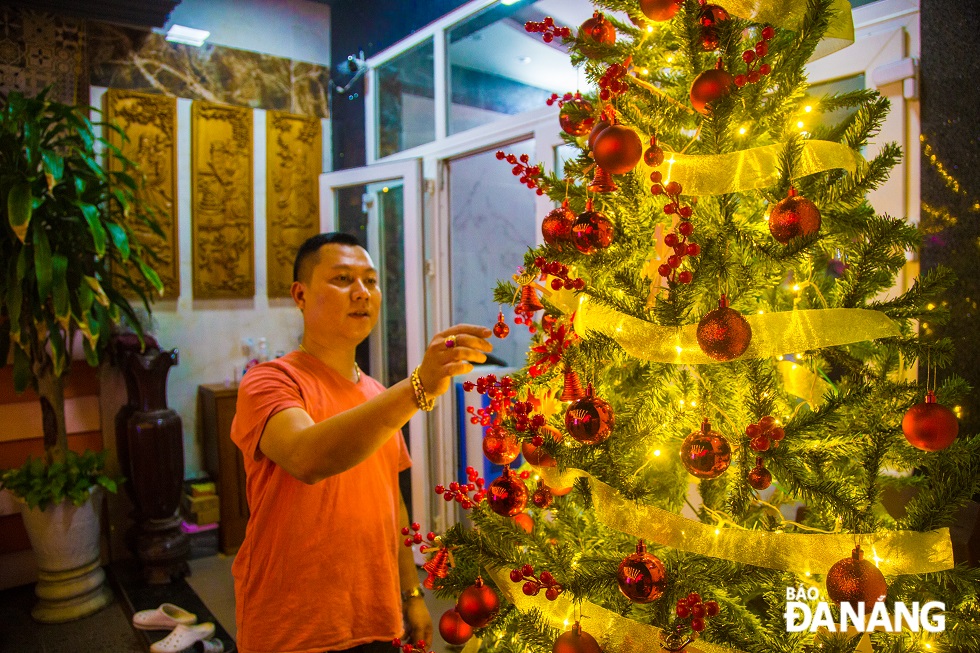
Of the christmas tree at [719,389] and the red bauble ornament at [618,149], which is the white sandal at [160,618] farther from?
the red bauble ornament at [618,149]

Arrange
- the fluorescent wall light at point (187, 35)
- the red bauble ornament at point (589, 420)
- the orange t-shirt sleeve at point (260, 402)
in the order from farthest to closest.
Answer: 1. the fluorescent wall light at point (187, 35)
2. the orange t-shirt sleeve at point (260, 402)
3. the red bauble ornament at point (589, 420)

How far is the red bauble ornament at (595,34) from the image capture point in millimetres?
1047

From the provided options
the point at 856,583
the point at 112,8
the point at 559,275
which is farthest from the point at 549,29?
the point at 112,8

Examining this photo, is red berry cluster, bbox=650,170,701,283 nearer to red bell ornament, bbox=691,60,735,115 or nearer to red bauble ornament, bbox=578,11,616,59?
red bell ornament, bbox=691,60,735,115

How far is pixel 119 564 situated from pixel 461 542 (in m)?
3.68

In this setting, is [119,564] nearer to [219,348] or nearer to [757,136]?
[219,348]

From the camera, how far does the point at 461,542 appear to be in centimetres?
106

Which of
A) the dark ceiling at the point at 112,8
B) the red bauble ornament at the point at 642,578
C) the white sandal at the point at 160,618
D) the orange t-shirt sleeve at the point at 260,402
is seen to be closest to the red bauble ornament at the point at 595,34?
the red bauble ornament at the point at 642,578

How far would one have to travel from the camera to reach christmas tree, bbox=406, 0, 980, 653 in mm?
881

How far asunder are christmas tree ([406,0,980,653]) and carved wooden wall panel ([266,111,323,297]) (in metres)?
3.69

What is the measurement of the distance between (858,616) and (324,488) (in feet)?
3.43

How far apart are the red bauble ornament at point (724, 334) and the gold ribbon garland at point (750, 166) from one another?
18cm

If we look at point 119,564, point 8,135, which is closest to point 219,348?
point 119,564

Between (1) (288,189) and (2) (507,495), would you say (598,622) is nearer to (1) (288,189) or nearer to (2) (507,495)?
(2) (507,495)
